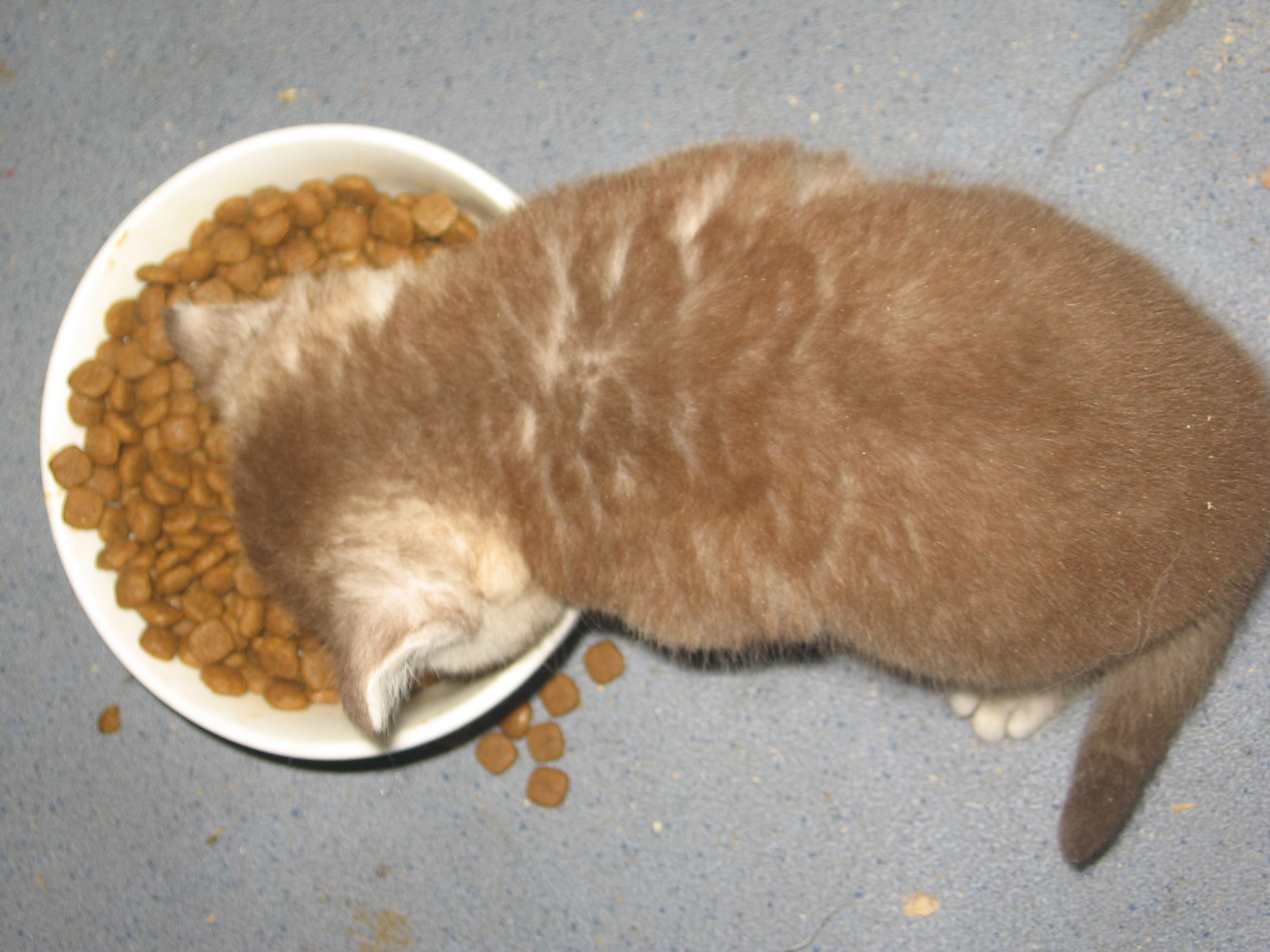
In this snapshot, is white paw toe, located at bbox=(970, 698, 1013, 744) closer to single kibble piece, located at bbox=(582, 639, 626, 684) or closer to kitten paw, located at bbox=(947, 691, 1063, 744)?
kitten paw, located at bbox=(947, 691, 1063, 744)

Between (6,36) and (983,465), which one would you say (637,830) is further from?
(6,36)

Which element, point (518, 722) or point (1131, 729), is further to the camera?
point (518, 722)

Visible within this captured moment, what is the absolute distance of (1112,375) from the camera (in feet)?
3.26

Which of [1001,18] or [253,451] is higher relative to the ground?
[1001,18]

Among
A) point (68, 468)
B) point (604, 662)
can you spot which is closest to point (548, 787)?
point (604, 662)

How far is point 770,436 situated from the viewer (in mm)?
1017

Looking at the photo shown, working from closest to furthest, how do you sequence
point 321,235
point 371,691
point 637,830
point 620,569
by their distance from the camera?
point 371,691
point 620,569
point 321,235
point 637,830

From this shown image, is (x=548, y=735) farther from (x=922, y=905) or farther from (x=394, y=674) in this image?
(x=922, y=905)

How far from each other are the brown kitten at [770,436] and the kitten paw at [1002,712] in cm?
38

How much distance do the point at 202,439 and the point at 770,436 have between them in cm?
100

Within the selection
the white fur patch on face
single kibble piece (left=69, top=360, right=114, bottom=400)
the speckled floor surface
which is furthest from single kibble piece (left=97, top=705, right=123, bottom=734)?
the white fur patch on face

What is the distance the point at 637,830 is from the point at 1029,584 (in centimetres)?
91

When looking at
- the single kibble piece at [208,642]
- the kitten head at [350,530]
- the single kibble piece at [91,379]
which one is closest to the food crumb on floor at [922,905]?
the kitten head at [350,530]

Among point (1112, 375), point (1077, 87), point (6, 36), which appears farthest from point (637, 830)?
point (6, 36)
